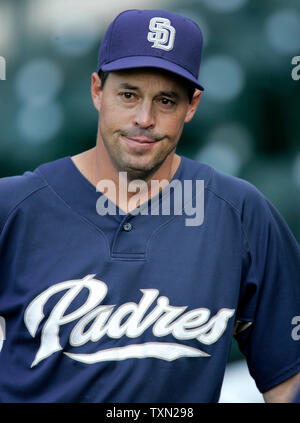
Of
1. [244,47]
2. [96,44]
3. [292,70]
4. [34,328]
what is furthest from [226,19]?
[34,328]

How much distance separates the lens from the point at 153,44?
1925 mm

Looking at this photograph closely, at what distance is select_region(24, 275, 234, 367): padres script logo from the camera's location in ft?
6.11

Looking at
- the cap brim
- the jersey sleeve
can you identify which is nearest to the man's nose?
the cap brim

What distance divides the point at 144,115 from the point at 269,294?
2.18ft

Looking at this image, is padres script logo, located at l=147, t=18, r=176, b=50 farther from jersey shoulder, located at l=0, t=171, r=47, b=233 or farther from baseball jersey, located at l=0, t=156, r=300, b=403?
jersey shoulder, located at l=0, t=171, r=47, b=233

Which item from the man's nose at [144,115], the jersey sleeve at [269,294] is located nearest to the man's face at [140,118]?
the man's nose at [144,115]

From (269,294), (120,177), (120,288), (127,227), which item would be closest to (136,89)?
(120,177)

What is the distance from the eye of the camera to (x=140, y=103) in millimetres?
1876

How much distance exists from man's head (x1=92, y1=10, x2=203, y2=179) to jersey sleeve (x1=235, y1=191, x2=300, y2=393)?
0.36 meters

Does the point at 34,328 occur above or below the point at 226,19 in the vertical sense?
below

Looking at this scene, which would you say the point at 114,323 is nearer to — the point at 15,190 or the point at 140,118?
the point at 15,190

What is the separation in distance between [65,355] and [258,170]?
1.60 m

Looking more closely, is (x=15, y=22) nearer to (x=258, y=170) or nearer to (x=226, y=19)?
(x=226, y=19)

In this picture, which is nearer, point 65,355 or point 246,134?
point 65,355
